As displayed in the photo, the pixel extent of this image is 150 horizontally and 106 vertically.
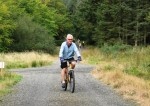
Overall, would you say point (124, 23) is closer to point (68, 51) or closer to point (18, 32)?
point (18, 32)

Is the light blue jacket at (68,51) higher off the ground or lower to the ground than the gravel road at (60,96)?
higher

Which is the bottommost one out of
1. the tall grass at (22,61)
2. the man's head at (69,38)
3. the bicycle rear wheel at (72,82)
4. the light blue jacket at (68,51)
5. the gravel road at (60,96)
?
the tall grass at (22,61)

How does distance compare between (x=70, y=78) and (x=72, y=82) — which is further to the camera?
(x=70, y=78)

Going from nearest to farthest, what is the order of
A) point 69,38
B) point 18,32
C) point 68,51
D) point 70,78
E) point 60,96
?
1. point 60,96
2. point 69,38
3. point 68,51
4. point 70,78
5. point 18,32

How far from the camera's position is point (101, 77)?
19.0m

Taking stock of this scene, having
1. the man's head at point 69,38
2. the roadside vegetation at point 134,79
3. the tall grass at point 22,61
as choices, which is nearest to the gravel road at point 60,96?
the roadside vegetation at point 134,79

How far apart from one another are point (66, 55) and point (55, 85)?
8.93ft

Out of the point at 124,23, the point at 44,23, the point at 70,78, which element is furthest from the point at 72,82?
the point at 44,23

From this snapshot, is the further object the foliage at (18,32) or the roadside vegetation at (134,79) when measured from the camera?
the foliage at (18,32)

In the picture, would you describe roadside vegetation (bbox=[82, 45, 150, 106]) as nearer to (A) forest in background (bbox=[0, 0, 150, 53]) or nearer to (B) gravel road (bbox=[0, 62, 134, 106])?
(B) gravel road (bbox=[0, 62, 134, 106])

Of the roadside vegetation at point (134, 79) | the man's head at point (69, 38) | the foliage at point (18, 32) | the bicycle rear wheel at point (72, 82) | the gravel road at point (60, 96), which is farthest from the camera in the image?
the foliage at point (18, 32)

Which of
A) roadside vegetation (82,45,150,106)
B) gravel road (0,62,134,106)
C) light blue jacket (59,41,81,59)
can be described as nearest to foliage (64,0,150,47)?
roadside vegetation (82,45,150,106)

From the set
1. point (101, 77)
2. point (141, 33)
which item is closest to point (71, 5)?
point (141, 33)

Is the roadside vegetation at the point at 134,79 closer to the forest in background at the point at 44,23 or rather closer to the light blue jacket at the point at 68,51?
the light blue jacket at the point at 68,51
